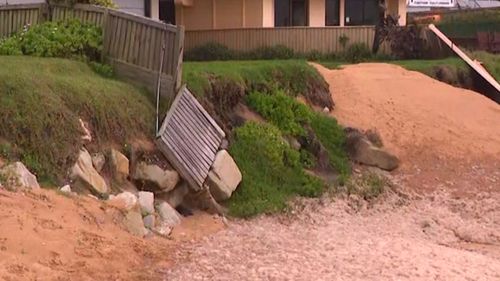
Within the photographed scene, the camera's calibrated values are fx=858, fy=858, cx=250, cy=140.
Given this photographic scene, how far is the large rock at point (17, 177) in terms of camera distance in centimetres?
1023

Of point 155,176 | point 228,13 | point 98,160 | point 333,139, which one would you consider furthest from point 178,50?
point 228,13

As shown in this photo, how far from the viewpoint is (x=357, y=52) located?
29062 millimetres

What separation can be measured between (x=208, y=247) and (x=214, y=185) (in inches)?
115

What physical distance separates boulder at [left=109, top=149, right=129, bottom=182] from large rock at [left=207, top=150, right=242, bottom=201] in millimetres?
1930

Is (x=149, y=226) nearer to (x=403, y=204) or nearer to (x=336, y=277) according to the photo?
(x=336, y=277)

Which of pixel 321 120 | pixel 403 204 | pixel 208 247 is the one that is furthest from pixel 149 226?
pixel 321 120

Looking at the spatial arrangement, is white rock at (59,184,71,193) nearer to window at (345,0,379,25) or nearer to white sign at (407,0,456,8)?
window at (345,0,379,25)

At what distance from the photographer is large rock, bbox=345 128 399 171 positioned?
A: 1886 cm

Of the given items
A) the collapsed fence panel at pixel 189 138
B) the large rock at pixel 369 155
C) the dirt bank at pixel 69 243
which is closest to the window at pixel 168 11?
the large rock at pixel 369 155

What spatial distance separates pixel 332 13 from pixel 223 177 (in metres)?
20.6

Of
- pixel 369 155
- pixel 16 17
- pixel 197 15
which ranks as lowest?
pixel 369 155

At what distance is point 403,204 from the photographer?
1731cm

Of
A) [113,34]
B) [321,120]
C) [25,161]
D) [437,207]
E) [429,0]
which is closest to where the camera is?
[25,161]

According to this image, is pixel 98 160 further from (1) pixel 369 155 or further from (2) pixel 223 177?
(1) pixel 369 155
